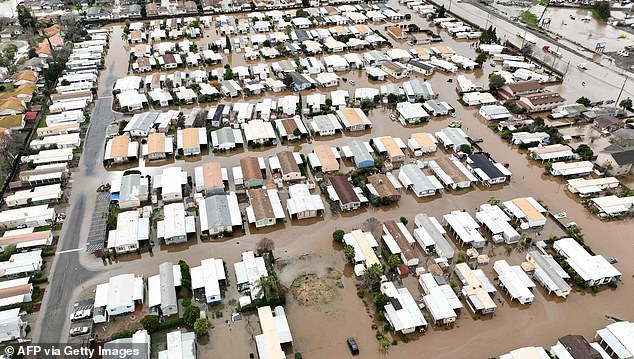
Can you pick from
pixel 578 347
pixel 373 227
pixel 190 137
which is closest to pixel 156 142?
pixel 190 137

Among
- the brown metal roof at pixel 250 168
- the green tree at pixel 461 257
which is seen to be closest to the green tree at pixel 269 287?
the brown metal roof at pixel 250 168

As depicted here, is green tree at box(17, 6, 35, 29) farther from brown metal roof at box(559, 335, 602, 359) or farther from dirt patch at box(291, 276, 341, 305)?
brown metal roof at box(559, 335, 602, 359)

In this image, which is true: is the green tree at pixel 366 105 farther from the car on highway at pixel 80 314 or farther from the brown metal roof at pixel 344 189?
the car on highway at pixel 80 314

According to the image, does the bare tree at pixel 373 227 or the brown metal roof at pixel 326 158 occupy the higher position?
the brown metal roof at pixel 326 158

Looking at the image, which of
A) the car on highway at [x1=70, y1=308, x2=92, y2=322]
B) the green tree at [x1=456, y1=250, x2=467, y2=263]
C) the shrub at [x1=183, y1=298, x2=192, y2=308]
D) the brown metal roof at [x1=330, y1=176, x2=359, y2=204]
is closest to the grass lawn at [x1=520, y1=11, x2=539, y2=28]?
the brown metal roof at [x1=330, y1=176, x2=359, y2=204]

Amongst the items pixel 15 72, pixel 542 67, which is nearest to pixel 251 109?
pixel 15 72

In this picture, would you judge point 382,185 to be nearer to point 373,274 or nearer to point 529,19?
point 373,274
